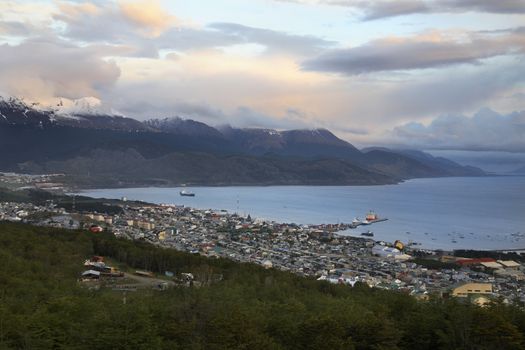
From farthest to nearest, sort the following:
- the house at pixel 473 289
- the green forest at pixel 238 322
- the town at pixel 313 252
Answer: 1. the town at pixel 313 252
2. the house at pixel 473 289
3. the green forest at pixel 238 322

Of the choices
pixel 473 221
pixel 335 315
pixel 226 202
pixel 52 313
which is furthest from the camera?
pixel 226 202

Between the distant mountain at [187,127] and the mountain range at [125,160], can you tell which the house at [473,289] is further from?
the distant mountain at [187,127]

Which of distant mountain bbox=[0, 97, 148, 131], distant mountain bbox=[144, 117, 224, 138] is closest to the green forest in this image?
distant mountain bbox=[0, 97, 148, 131]

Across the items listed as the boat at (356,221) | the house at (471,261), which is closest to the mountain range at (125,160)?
the boat at (356,221)

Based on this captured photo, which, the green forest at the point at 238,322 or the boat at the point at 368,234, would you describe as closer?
the green forest at the point at 238,322

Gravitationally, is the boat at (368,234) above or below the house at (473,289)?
below

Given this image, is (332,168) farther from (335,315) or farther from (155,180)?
(335,315)

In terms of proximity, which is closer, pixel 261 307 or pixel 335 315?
pixel 335 315

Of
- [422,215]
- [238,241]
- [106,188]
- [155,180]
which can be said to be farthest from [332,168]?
[238,241]

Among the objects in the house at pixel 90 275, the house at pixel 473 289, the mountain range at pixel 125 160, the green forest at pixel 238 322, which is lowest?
the house at pixel 473 289
